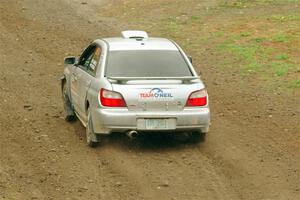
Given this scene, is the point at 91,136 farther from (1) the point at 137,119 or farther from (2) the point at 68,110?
(2) the point at 68,110

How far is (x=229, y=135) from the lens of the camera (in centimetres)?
1255

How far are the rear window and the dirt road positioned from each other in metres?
1.14

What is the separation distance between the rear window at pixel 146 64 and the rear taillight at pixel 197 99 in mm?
537

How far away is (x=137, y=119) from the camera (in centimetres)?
1105

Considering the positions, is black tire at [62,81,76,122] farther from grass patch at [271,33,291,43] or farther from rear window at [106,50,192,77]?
grass patch at [271,33,291,43]

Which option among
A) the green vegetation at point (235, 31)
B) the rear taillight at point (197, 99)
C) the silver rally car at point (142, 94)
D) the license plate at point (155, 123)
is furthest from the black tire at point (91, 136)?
the green vegetation at point (235, 31)

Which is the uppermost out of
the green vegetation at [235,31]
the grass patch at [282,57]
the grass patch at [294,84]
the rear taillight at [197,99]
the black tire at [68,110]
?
the rear taillight at [197,99]

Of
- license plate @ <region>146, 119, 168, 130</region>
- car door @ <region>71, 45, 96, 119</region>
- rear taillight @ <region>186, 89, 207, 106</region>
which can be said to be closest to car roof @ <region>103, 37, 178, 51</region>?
car door @ <region>71, 45, 96, 119</region>

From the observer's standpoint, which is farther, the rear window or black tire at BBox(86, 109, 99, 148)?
the rear window

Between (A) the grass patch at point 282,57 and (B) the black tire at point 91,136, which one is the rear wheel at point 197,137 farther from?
(A) the grass patch at point 282,57

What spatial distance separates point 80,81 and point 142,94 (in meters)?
1.85

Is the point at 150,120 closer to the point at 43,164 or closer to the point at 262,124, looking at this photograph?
the point at 43,164

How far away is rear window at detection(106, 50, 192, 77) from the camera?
1159cm

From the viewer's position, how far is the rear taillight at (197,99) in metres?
11.2
